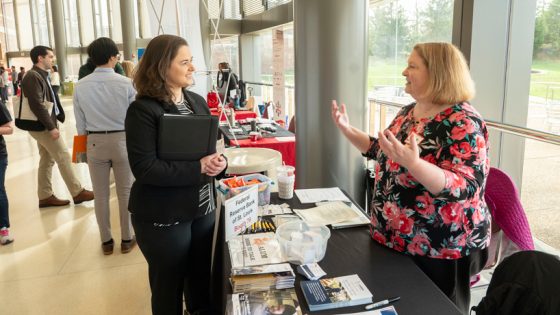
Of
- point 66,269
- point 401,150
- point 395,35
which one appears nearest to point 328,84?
point 401,150

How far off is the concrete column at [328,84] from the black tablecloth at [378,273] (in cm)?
108

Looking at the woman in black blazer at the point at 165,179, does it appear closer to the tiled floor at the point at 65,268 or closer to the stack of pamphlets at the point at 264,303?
the stack of pamphlets at the point at 264,303

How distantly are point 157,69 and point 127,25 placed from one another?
44.5 feet

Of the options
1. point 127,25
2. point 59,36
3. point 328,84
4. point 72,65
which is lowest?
point 328,84

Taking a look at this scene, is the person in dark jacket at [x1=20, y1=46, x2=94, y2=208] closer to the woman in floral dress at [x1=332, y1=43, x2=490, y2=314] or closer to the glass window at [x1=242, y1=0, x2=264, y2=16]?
the woman in floral dress at [x1=332, y1=43, x2=490, y2=314]

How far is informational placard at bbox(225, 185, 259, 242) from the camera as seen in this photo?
1.31 metres

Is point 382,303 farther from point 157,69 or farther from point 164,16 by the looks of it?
point 164,16

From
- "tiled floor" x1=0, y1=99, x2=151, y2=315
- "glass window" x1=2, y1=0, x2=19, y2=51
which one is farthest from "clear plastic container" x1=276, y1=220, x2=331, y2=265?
"glass window" x1=2, y1=0, x2=19, y2=51

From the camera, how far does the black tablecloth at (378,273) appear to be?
1.13m

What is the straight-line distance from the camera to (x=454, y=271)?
147 centimetres

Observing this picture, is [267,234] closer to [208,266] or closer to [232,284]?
[232,284]

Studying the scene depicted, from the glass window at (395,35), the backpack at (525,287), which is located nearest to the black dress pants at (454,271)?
the backpack at (525,287)

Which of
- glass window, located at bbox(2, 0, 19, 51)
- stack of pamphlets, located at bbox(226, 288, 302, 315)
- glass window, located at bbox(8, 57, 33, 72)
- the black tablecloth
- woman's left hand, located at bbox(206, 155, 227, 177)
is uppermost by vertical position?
glass window, located at bbox(2, 0, 19, 51)

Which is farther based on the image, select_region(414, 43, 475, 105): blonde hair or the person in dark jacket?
the person in dark jacket
